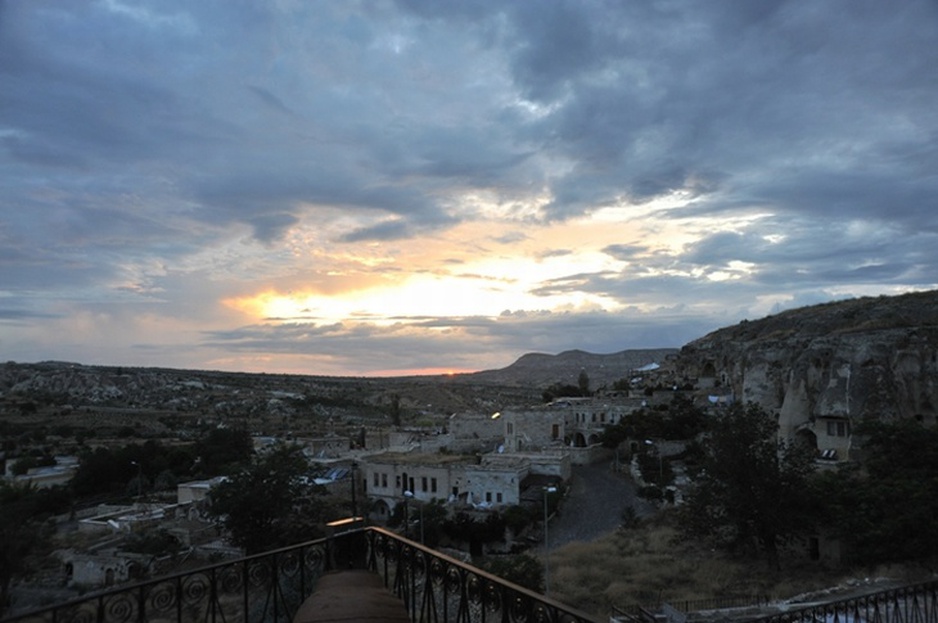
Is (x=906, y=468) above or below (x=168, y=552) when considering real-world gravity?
above

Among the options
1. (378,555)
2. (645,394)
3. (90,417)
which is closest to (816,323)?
(645,394)

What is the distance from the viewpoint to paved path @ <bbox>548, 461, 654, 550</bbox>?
22.7 meters

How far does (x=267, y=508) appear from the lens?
18.5 m

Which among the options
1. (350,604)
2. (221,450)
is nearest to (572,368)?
(221,450)

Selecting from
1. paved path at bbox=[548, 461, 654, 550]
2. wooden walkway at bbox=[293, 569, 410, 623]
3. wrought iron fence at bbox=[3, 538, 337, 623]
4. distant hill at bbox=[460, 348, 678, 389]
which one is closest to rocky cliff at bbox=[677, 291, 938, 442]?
paved path at bbox=[548, 461, 654, 550]

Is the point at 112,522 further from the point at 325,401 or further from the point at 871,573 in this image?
the point at 325,401

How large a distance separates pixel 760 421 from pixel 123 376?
277ft

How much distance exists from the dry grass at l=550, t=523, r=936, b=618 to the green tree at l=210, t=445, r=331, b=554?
7.36 meters

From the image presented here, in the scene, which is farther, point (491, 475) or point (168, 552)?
point (491, 475)

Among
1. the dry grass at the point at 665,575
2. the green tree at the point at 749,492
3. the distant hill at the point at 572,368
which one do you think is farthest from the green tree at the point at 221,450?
the distant hill at the point at 572,368

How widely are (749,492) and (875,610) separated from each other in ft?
33.2

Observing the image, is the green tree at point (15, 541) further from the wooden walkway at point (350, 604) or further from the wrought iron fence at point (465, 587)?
the wooden walkway at point (350, 604)

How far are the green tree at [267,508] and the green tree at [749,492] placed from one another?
37.9ft

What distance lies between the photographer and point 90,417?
52.6m
